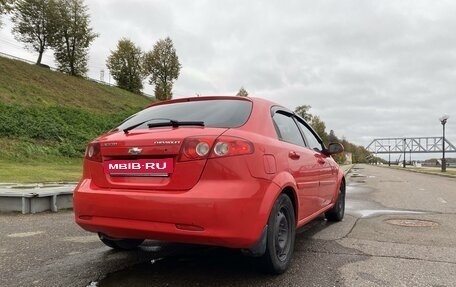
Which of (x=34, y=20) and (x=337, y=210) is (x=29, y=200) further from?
(x=34, y=20)

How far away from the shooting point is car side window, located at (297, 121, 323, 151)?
5.40 m

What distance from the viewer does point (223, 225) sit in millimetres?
3279

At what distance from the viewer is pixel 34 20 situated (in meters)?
43.2

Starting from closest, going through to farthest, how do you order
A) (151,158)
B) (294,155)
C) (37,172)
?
(151,158) < (294,155) < (37,172)

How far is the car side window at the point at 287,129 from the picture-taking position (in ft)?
14.5

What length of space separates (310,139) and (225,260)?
207 centimetres

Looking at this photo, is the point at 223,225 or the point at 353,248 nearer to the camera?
the point at 223,225

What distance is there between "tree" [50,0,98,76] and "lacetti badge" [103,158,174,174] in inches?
1754

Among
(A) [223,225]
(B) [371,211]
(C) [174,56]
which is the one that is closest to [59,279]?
(A) [223,225]

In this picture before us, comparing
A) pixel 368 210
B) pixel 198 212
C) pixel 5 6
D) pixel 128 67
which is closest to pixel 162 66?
pixel 128 67

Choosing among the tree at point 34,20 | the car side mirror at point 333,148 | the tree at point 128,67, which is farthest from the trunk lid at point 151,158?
the tree at point 128,67

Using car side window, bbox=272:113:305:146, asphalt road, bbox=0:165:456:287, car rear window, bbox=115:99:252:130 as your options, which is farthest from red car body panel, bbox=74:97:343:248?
asphalt road, bbox=0:165:456:287

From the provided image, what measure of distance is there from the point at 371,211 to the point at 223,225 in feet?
19.8

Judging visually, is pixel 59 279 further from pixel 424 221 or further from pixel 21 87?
pixel 21 87
